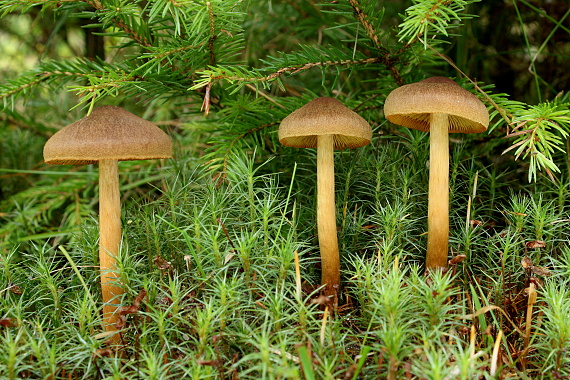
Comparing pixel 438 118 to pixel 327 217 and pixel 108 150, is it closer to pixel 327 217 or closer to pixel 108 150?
pixel 327 217

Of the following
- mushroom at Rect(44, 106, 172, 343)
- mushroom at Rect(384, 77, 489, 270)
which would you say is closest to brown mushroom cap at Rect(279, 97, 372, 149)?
mushroom at Rect(384, 77, 489, 270)

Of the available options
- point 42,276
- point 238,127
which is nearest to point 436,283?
point 238,127

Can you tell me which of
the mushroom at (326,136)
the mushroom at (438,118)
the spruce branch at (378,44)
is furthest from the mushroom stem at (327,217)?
the spruce branch at (378,44)

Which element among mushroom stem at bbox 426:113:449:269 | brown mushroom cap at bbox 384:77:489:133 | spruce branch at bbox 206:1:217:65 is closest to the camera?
spruce branch at bbox 206:1:217:65

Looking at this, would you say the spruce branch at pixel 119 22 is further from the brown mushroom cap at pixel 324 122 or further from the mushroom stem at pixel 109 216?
the brown mushroom cap at pixel 324 122

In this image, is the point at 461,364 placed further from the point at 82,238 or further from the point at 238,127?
the point at 82,238

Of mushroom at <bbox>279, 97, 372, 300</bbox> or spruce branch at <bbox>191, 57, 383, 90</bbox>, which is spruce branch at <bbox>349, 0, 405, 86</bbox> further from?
mushroom at <bbox>279, 97, 372, 300</bbox>

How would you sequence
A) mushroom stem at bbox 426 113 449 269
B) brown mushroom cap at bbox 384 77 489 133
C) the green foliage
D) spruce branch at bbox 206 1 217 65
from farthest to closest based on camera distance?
mushroom stem at bbox 426 113 449 269 < brown mushroom cap at bbox 384 77 489 133 < spruce branch at bbox 206 1 217 65 < the green foliage
